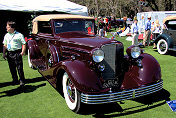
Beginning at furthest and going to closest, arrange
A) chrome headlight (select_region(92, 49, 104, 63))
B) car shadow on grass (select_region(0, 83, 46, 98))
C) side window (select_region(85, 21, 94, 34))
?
1. side window (select_region(85, 21, 94, 34))
2. car shadow on grass (select_region(0, 83, 46, 98))
3. chrome headlight (select_region(92, 49, 104, 63))

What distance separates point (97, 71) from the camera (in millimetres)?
3184

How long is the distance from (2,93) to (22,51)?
114 centimetres

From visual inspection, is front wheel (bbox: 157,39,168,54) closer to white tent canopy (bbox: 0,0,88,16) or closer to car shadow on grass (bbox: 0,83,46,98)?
white tent canopy (bbox: 0,0,88,16)

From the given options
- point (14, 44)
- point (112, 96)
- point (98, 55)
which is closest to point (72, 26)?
point (14, 44)

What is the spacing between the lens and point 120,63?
3504 millimetres

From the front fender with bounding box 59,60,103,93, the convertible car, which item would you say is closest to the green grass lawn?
the front fender with bounding box 59,60,103,93

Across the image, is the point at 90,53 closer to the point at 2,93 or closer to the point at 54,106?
the point at 54,106

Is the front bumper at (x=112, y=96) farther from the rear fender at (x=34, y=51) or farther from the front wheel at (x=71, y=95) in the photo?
the rear fender at (x=34, y=51)

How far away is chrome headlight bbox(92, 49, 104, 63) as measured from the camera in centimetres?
306

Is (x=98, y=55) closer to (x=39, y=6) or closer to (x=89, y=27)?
(x=89, y=27)

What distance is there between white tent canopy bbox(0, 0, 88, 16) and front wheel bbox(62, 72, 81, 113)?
A: 23.1 ft

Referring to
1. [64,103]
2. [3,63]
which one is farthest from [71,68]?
[3,63]

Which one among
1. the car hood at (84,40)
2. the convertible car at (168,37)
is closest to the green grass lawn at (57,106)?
the car hood at (84,40)

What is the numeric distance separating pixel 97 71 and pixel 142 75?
88 cm
